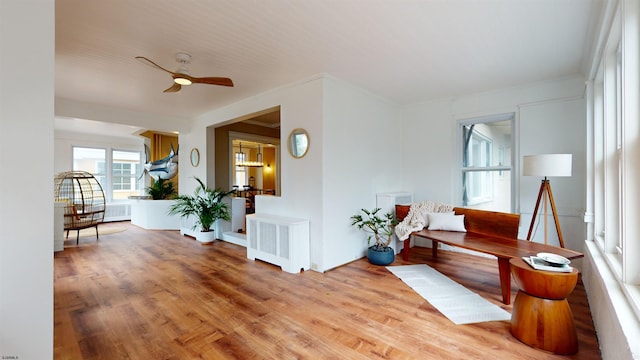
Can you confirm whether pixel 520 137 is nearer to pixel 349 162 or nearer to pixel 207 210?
pixel 349 162

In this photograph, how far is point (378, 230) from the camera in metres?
4.04

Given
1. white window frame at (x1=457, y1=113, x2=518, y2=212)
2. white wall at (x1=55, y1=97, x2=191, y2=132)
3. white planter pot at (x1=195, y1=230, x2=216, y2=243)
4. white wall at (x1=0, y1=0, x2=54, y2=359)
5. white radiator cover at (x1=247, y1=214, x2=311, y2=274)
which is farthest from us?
white planter pot at (x1=195, y1=230, x2=216, y2=243)

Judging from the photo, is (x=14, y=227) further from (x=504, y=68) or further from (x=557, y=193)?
(x=557, y=193)

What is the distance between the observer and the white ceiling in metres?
2.05

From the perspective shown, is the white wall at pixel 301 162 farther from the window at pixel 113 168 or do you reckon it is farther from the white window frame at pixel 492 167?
the window at pixel 113 168

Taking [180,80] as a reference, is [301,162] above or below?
below

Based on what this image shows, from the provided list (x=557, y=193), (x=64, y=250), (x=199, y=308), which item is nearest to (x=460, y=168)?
(x=557, y=193)

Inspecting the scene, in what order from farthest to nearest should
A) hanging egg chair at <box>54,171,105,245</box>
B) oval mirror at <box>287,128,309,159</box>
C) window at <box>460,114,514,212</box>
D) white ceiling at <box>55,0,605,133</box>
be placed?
hanging egg chair at <box>54,171,105,245</box> < window at <box>460,114,514,212</box> < oval mirror at <box>287,128,309,159</box> < white ceiling at <box>55,0,605,133</box>

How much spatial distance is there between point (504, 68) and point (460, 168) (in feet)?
5.49

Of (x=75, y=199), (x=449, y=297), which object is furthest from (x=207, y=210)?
(x=449, y=297)

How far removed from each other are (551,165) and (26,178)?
13.7 ft

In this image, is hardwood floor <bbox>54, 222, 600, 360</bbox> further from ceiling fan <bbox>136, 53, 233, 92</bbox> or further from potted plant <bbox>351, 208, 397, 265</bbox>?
ceiling fan <bbox>136, 53, 233, 92</bbox>

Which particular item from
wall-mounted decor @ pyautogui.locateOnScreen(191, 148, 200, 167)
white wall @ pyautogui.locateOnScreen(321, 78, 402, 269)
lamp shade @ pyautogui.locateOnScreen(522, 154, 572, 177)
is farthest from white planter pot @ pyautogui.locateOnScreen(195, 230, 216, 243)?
lamp shade @ pyautogui.locateOnScreen(522, 154, 572, 177)

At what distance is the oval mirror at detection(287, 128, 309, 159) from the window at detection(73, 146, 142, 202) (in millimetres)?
6681
